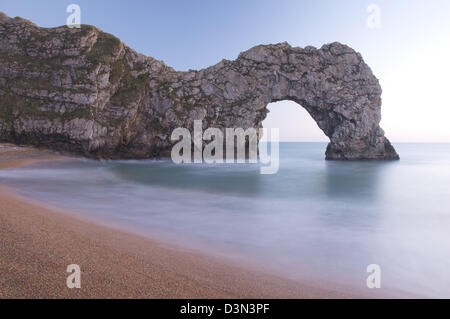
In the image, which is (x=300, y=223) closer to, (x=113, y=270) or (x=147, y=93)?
(x=113, y=270)

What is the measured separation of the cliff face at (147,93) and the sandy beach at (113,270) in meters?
26.6

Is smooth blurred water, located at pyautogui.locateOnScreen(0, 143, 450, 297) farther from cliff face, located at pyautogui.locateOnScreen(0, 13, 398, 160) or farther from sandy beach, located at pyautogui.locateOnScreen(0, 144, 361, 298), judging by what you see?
cliff face, located at pyautogui.locateOnScreen(0, 13, 398, 160)

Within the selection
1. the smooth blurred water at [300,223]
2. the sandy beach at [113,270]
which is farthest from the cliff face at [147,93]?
the sandy beach at [113,270]

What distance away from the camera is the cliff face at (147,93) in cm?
2864

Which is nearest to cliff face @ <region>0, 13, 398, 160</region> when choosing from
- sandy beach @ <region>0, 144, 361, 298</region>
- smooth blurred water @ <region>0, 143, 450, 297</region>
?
smooth blurred water @ <region>0, 143, 450, 297</region>

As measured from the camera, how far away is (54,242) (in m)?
4.83

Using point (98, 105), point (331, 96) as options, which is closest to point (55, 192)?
point (98, 105)

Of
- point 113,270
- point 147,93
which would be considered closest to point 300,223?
point 113,270

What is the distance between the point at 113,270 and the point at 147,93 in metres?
33.2

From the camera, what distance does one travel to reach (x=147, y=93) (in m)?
34.3

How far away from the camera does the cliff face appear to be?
2864cm

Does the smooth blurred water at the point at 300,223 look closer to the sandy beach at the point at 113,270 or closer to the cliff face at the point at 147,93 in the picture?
the sandy beach at the point at 113,270

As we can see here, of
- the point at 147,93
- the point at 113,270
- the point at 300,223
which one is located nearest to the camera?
the point at 113,270
